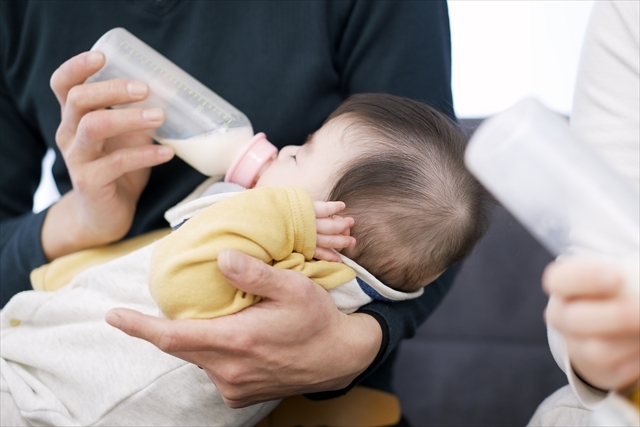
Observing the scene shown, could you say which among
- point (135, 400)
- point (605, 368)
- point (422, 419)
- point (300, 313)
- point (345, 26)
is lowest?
point (422, 419)

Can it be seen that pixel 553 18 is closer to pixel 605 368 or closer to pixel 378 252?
pixel 378 252

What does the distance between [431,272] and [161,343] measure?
46 centimetres

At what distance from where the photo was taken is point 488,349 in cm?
170

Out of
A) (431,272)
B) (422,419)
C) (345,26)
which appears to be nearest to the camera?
(431,272)

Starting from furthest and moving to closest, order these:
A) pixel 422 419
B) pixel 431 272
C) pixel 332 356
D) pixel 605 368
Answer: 1. pixel 422 419
2. pixel 431 272
3. pixel 332 356
4. pixel 605 368

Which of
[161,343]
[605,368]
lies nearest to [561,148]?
[605,368]

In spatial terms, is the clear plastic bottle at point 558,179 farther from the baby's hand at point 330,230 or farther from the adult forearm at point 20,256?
the adult forearm at point 20,256

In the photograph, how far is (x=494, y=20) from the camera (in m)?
2.36

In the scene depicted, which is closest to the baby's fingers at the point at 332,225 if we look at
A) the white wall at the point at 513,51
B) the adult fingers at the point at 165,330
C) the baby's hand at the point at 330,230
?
the baby's hand at the point at 330,230

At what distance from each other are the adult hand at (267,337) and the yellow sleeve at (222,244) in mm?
42

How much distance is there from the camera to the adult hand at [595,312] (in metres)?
0.49

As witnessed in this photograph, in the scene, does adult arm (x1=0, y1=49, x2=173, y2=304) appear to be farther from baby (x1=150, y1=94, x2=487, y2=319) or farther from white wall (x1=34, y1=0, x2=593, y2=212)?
white wall (x1=34, y1=0, x2=593, y2=212)

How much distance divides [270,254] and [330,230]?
0.31ft

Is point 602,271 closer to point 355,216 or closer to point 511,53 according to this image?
point 355,216
